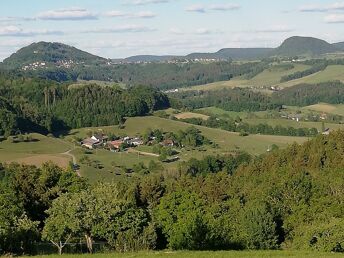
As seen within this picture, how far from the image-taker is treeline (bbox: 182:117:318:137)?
129375 mm

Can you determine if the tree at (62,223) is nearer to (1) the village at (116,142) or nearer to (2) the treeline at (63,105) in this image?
(1) the village at (116,142)

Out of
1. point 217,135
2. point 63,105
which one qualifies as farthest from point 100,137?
point 63,105

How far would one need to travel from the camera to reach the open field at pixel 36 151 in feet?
303

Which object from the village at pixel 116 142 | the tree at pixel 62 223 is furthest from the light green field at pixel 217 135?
the tree at pixel 62 223

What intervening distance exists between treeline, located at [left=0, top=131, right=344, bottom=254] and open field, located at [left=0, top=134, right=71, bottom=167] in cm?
4308

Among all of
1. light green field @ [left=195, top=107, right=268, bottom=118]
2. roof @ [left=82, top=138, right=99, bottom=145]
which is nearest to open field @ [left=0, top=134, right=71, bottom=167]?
roof @ [left=82, top=138, right=99, bottom=145]

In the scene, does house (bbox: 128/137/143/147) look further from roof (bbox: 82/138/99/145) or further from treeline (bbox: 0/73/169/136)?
treeline (bbox: 0/73/169/136)

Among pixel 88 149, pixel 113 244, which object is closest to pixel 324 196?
pixel 113 244

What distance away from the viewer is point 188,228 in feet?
106

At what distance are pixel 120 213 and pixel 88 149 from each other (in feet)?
248

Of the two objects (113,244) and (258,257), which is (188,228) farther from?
(258,257)

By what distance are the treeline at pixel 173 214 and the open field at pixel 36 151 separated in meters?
43.1

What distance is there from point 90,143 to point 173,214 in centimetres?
7839

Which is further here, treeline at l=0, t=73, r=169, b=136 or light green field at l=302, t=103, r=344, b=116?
light green field at l=302, t=103, r=344, b=116
